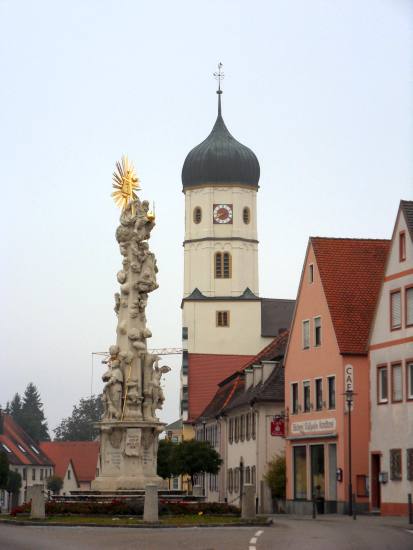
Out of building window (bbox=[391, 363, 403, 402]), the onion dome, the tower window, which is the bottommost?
building window (bbox=[391, 363, 403, 402])

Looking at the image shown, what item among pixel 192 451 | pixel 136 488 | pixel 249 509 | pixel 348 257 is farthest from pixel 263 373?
pixel 249 509

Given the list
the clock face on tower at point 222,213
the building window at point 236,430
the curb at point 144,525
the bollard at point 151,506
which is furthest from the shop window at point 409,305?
the clock face on tower at point 222,213

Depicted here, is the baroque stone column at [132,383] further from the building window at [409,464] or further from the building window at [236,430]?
the building window at [236,430]

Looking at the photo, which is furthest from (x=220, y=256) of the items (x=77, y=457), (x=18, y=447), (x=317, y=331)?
(x=317, y=331)

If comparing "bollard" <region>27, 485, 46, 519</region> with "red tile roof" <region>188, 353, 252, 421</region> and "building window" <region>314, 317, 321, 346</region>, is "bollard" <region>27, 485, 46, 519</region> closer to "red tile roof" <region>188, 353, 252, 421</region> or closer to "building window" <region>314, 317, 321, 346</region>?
"building window" <region>314, 317, 321, 346</region>

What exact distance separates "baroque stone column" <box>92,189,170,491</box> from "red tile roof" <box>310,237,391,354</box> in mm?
11734

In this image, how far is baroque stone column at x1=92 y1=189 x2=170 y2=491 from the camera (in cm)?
5012

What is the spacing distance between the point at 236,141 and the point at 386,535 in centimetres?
10342

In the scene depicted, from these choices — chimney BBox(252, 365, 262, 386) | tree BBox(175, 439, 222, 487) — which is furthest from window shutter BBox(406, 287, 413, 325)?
tree BBox(175, 439, 222, 487)

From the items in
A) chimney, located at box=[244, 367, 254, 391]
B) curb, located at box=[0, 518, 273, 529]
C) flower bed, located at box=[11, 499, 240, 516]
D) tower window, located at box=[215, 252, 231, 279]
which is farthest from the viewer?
tower window, located at box=[215, 252, 231, 279]

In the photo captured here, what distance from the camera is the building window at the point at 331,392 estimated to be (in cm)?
6184

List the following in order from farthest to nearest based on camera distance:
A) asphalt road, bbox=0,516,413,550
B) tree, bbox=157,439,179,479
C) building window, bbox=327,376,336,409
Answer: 1. tree, bbox=157,439,179,479
2. building window, bbox=327,376,336,409
3. asphalt road, bbox=0,516,413,550

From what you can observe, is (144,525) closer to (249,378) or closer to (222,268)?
(249,378)

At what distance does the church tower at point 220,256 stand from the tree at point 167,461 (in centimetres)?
2583
